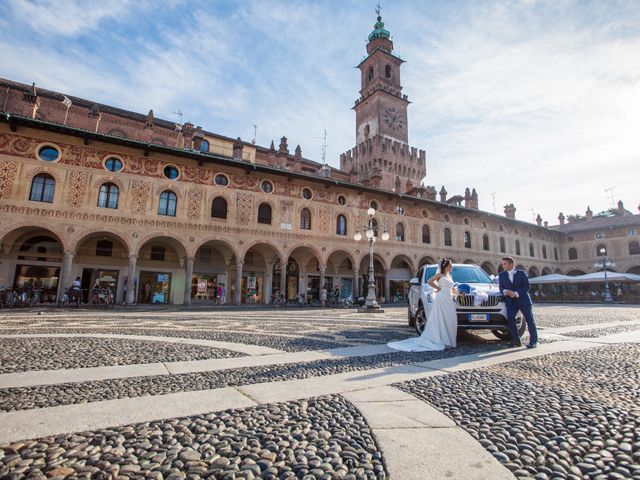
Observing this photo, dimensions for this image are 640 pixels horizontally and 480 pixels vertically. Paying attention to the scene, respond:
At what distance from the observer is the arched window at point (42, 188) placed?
17131mm

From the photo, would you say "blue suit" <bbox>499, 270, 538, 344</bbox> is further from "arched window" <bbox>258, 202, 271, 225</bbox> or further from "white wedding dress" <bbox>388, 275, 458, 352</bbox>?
"arched window" <bbox>258, 202, 271, 225</bbox>

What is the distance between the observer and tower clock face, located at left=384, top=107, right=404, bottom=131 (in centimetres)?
4628

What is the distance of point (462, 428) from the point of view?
234 centimetres

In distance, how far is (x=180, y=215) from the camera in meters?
20.1

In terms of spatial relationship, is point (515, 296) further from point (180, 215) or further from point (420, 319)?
point (180, 215)

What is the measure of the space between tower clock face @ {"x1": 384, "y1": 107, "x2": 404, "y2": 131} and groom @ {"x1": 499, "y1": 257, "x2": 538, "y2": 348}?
43409 mm

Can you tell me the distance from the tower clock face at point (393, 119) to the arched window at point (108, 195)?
36747 mm

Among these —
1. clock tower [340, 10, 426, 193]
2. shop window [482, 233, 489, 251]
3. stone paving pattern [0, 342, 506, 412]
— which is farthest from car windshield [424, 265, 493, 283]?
clock tower [340, 10, 426, 193]

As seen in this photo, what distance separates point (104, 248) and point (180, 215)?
5402mm

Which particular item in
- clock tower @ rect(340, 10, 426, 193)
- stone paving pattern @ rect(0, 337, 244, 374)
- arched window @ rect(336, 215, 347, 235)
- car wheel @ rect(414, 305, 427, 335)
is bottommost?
stone paving pattern @ rect(0, 337, 244, 374)

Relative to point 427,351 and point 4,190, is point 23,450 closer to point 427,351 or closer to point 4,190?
point 427,351

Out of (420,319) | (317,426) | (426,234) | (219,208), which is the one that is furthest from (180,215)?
(426,234)

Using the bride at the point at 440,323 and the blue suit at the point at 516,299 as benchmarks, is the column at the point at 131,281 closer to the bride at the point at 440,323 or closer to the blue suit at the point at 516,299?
the bride at the point at 440,323

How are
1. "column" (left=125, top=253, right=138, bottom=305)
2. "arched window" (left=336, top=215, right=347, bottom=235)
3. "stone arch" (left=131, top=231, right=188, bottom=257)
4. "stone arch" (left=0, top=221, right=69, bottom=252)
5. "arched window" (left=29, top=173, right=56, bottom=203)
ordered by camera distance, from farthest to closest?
"arched window" (left=336, top=215, right=347, bottom=235)
"stone arch" (left=131, top=231, right=188, bottom=257)
"column" (left=125, top=253, right=138, bottom=305)
"arched window" (left=29, top=173, right=56, bottom=203)
"stone arch" (left=0, top=221, right=69, bottom=252)
